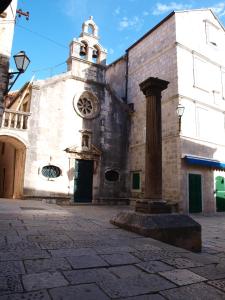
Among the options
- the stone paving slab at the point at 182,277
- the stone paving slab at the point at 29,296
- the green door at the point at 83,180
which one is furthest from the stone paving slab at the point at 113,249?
the green door at the point at 83,180

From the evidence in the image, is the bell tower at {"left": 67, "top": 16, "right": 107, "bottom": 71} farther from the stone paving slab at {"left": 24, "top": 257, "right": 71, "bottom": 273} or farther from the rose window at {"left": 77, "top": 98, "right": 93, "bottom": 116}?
the stone paving slab at {"left": 24, "top": 257, "right": 71, "bottom": 273}

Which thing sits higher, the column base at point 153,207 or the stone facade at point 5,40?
the stone facade at point 5,40

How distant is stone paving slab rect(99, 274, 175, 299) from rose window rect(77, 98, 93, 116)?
43.7 ft

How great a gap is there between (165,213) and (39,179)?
8.83 metres

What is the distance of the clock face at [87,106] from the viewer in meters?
15.3

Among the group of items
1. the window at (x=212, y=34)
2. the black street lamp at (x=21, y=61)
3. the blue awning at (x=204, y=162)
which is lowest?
the blue awning at (x=204, y=162)

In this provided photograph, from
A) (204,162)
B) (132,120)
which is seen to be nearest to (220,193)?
(204,162)

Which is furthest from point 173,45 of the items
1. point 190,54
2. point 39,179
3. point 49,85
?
point 39,179

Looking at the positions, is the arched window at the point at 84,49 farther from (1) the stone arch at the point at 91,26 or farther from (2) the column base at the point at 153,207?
(2) the column base at the point at 153,207

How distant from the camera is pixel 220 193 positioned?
14914mm

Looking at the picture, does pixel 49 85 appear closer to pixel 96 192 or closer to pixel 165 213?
pixel 96 192

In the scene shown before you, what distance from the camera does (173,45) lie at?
582 inches

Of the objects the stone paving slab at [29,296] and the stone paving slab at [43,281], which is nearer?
the stone paving slab at [29,296]

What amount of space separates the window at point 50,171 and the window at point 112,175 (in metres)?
3.19
